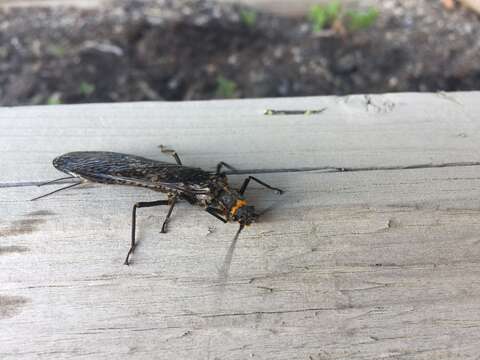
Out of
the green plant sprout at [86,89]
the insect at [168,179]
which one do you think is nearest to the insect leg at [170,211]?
the insect at [168,179]

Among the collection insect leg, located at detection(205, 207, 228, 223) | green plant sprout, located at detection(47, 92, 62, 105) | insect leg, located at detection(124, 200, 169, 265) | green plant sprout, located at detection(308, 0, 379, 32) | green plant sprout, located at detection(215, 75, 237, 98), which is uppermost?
insect leg, located at detection(124, 200, 169, 265)

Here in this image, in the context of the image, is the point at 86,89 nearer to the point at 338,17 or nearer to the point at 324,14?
the point at 324,14

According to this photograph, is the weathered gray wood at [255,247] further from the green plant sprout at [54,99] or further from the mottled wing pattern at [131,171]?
the green plant sprout at [54,99]

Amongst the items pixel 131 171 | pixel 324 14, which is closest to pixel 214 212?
pixel 131 171

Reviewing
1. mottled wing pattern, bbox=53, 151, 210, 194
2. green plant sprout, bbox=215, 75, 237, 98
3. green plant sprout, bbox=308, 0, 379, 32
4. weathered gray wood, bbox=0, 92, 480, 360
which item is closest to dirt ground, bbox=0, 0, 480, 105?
green plant sprout, bbox=215, 75, 237, 98

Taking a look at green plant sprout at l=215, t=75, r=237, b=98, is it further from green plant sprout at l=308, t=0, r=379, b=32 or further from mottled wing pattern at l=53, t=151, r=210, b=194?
mottled wing pattern at l=53, t=151, r=210, b=194
